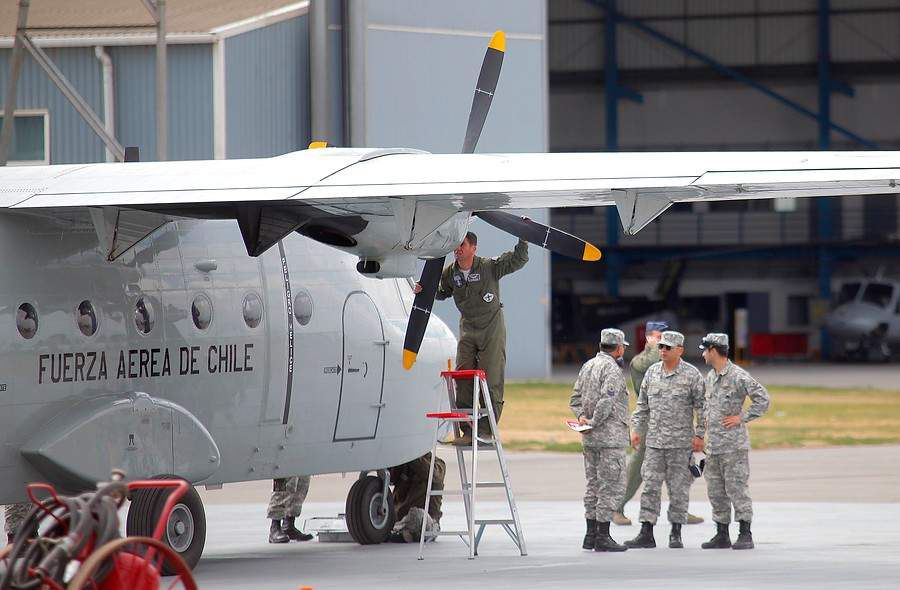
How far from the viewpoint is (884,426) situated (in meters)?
29.2

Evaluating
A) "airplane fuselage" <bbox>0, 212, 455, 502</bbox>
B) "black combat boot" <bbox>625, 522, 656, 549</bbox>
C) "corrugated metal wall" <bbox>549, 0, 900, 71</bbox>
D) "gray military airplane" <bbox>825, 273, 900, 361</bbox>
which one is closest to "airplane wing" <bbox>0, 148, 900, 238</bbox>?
"airplane fuselage" <bbox>0, 212, 455, 502</bbox>

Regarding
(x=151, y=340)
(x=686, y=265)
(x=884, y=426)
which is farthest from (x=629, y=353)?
(x=151, y=340)

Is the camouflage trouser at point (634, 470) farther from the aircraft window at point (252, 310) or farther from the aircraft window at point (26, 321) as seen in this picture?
the aircraft window at point (26, 321)

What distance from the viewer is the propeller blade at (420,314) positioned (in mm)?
14031

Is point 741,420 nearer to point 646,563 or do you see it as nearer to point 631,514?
point 646,563

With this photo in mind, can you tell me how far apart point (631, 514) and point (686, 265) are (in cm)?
4375

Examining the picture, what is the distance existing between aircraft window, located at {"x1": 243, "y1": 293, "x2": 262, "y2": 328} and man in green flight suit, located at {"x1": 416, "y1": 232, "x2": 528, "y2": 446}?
232 cm

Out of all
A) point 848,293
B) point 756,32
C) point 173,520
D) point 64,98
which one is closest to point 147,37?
point 64,98

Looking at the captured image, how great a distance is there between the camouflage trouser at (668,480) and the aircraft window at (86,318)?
5.57 m

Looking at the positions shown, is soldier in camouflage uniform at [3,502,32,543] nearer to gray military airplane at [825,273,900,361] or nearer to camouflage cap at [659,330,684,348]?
camouflage cap at [659,330,684,348]

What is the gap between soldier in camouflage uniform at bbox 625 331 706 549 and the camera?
46.3 ft

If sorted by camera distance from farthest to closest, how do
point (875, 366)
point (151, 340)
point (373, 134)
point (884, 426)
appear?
point (875, 366)
point (373, 134)
point (884, 426)
point (151, 340)

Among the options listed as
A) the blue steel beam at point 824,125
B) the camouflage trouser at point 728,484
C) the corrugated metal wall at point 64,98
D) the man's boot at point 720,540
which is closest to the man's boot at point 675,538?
the man's boot at point 720,540

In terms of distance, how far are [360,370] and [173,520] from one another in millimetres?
2952
